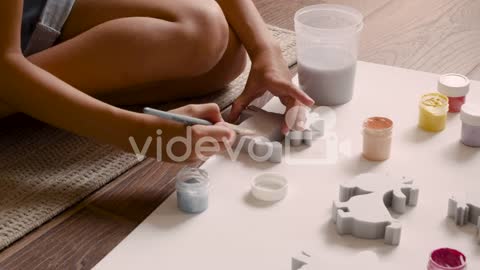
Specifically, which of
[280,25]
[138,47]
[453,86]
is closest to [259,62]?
[138,47]

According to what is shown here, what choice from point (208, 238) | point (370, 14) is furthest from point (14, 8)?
point (370, 14)

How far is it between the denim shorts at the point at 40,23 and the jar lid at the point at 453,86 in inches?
23.4

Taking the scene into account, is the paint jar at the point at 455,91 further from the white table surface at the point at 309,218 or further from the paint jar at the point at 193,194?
the paint jar at the point at 193,194

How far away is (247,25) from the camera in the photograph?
120cm

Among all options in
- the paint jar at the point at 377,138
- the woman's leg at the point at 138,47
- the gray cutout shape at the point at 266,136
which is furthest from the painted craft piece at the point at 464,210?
the woman's leg at the point at 138,47

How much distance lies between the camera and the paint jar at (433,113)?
107 centimetres

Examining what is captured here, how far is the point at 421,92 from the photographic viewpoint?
1197 millimetres

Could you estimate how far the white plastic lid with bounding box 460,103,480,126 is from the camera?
3.34ft

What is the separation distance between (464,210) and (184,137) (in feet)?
1.15

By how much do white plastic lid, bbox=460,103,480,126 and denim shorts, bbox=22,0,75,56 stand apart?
0.62 metres

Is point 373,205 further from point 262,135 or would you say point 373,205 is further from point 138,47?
point 138,47

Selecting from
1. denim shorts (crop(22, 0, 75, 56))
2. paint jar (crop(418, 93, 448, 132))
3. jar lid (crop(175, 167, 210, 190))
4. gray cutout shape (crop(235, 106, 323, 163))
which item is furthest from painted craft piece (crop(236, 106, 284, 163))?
denim shorts (crop(22, 0, 75, 56))

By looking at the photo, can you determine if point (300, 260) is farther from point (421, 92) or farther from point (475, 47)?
point (475, 47)

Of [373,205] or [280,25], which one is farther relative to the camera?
[280,25]
